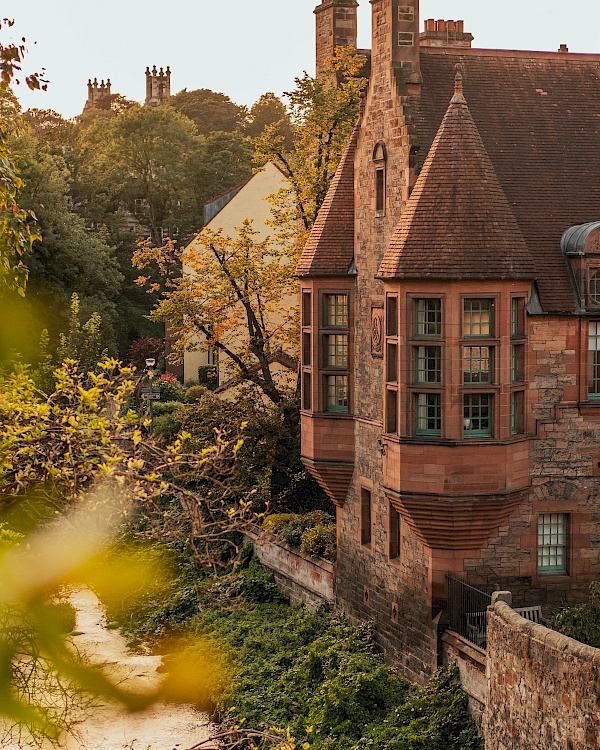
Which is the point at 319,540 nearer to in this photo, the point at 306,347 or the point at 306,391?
the point at 306,391

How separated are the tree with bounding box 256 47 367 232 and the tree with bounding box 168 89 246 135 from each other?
202ft

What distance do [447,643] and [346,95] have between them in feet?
59.9

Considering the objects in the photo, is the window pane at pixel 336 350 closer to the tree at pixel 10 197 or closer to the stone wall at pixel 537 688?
the stone wall at pixel 537 688

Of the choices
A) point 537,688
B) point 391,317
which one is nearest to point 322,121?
point 391,317

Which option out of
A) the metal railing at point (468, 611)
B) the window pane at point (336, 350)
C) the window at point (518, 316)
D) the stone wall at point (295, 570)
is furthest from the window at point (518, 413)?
the stone wall at point (295, 570)

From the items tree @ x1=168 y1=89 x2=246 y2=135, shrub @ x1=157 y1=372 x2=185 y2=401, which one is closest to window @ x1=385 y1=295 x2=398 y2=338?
shrub @ x1=157 y1=372 x2=185 y2=401

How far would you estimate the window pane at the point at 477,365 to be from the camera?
22.4 m

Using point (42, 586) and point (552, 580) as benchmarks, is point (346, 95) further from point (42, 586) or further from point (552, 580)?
point (42, 586)

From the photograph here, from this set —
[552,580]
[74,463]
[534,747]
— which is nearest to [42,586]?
[74,463]

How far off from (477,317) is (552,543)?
4.46 metres

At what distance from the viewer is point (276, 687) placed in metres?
26.4

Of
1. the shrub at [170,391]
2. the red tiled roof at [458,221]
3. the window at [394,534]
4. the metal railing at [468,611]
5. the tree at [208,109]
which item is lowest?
the metal railing at [468,611]

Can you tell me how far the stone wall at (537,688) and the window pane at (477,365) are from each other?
444 centimetres

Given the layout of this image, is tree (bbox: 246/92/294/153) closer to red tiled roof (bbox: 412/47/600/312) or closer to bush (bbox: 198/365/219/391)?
bush (bbox: 198/365/219/391)
